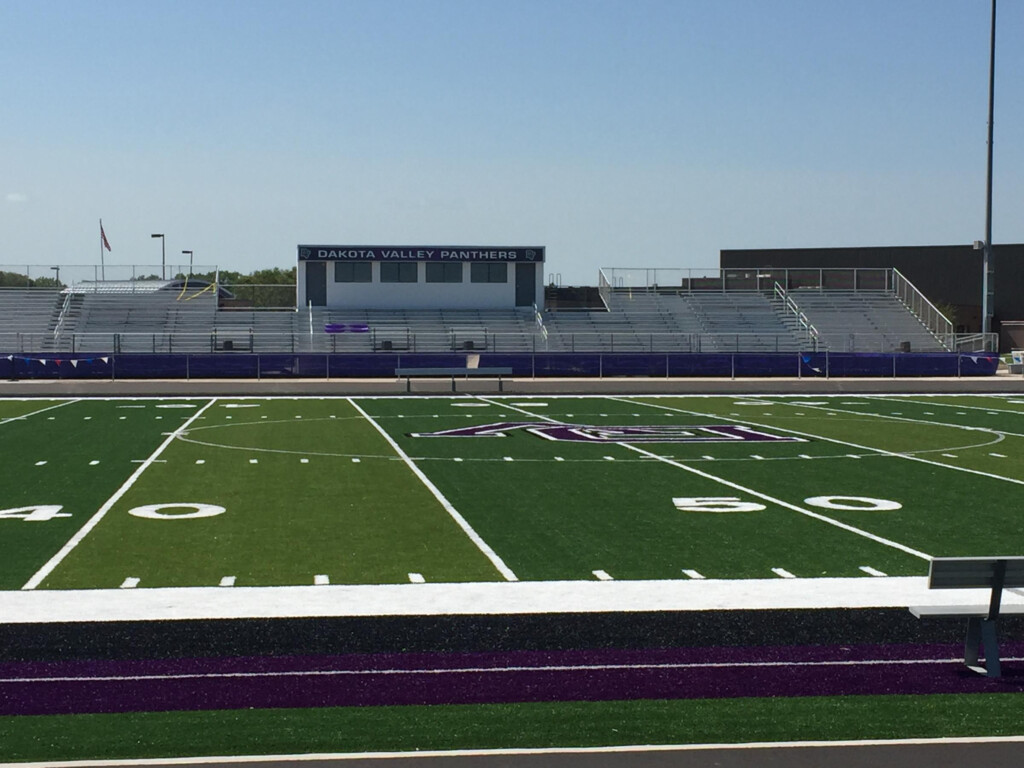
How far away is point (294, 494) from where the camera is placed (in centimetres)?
1859

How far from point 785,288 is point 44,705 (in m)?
60.0

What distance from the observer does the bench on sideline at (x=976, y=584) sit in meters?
9.37

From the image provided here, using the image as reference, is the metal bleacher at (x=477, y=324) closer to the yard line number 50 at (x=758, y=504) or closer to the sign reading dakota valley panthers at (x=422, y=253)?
the sign reading dakota valley panthers at (x=422, y=253)

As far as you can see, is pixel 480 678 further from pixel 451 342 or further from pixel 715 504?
pixel 451 342

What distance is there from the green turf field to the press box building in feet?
99.8

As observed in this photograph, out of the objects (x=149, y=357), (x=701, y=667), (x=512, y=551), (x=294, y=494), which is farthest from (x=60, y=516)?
(x=149, y=357)

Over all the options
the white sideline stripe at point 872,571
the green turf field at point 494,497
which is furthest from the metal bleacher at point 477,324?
the white sideline stripe at point 872,571

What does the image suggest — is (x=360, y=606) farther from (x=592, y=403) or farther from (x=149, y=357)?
(x=149, y=357)

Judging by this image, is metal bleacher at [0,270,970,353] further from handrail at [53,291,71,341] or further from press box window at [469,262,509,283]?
press box window at [469,262,509,283]

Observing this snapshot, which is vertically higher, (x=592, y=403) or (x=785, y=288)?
(x=785, y=288)

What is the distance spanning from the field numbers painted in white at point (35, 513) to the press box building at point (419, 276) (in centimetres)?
4568

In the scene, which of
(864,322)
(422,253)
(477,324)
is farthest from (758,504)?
(864,322)

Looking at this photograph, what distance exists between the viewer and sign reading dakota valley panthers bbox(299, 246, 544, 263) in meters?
62.4

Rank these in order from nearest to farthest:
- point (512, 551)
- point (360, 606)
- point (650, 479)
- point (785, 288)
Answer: point (360, 606) → point (512, 551) → point (650, 479) → point (785, 288)
